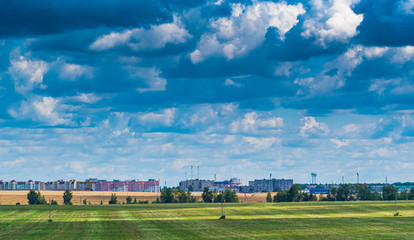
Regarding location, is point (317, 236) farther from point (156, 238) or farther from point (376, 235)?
point (156, 238)

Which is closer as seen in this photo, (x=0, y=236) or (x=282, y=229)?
(x=0, y=236)

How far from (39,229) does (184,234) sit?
92.2 feet

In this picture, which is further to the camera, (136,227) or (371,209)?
(371,209)

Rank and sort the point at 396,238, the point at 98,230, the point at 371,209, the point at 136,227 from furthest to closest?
the point at 371,209 < the point at 136,227 < the point at 98,230 < the point at 396,238

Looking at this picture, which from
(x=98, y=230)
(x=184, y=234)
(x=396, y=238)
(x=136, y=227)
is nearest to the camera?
(x=396, y=238)

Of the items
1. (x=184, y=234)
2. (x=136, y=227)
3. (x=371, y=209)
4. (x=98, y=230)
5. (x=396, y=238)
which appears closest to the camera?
(x=396, y=238)

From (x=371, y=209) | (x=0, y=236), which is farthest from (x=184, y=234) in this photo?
(x=371, y=209)

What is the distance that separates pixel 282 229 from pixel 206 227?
1278cm

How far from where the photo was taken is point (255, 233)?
299 feet

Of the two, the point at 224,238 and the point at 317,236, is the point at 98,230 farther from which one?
the point at 317,236

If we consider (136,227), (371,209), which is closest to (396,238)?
(136,227)

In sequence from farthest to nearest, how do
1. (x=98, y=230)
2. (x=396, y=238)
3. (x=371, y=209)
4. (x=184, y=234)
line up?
(x=371, y=209), (x=98, y=230), (x=184, y=234), (x=396, y=238)

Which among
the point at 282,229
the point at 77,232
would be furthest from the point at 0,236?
the point at 282,229

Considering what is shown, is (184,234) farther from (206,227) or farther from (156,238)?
(206,227)
